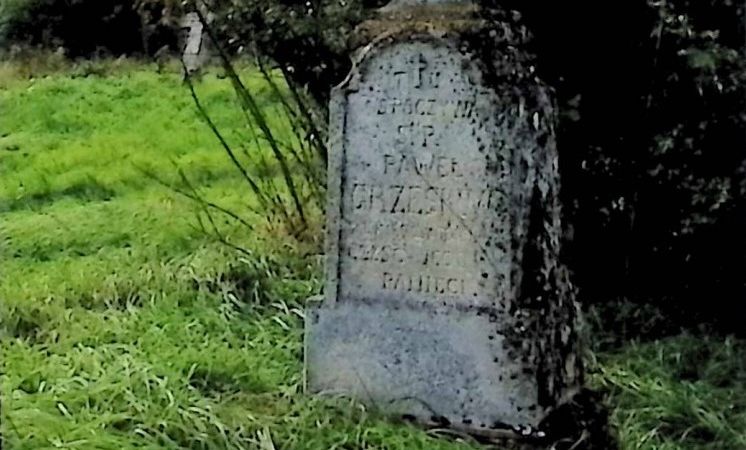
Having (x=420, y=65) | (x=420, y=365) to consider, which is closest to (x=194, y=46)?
(x=420, y=65)

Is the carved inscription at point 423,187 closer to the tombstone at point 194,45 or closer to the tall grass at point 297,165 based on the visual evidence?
the tall grass at point 297,165

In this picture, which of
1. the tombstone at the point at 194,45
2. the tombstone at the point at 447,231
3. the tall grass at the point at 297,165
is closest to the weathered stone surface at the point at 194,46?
the tombstone at the point at 194,45

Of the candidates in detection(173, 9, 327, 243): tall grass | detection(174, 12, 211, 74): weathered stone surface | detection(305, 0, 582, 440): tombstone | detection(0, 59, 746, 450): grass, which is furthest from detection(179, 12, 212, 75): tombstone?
detection(305, 0, 582, 440): tombstone

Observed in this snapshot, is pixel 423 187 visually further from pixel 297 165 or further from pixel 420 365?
pixel 297 165

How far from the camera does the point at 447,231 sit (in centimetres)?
494

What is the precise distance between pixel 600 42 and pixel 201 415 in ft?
7.89

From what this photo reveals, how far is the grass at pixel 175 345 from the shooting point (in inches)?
191

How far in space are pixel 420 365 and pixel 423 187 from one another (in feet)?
1.99

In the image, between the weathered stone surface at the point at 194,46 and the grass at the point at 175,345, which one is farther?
the weathered stone surface at the point at 194,46

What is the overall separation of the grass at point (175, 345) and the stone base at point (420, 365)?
0.37 ft

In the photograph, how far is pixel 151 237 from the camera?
7.75m

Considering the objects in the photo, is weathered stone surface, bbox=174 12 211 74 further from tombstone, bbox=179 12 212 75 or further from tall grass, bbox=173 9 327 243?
tall grass, bbox=173 9 327 243

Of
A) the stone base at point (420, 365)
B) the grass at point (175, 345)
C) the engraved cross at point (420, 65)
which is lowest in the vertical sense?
the grass at point (175, 345)

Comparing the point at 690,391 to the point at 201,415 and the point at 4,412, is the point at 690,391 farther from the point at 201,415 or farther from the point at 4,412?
the point at 4,412
